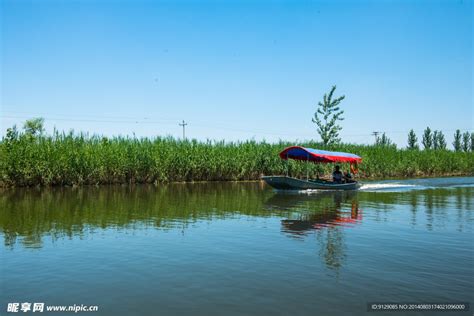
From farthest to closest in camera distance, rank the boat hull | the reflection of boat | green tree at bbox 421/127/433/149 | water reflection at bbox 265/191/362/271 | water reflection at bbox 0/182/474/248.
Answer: green tree at bbox 421/127/433/149
the boat hull
the reflection of boat
water reflection at bbox 0/182/474/248
water reflection at bbox 265/191/362/271

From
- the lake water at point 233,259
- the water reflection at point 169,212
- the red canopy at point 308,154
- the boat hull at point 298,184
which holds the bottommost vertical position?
the lake water at point 233,259

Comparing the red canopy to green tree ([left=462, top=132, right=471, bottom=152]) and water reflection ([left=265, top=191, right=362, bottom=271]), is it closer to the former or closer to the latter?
water reflection ([left=265, top=191, right=362, bottom=271])

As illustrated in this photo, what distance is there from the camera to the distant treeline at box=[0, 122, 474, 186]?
24.6 meters

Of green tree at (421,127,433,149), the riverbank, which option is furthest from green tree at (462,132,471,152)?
the riverbank

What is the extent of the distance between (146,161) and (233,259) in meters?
22.2

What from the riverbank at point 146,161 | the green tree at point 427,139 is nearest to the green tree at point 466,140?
the green tree at point 427,139

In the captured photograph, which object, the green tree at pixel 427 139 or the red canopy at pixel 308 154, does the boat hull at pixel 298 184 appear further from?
the green tree at pixel 427 139

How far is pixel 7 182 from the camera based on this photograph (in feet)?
78.6

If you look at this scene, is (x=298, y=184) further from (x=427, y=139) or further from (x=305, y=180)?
(x=427, y=139)

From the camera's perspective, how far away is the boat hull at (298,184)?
933 inches

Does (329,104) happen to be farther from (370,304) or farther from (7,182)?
(370,304)

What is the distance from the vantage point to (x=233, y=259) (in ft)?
27.5

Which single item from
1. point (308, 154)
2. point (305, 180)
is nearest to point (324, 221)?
point (308, 154)

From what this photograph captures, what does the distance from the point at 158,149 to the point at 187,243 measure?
21.3 meters
